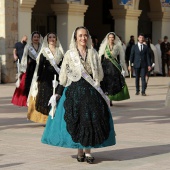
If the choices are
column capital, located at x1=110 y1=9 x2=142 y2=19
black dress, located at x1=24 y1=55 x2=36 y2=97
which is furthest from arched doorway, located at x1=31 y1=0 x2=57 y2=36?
black dress, located at x1=24 y1=55 x2=36 y2=97

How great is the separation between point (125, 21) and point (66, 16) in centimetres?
350

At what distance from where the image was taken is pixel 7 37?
19.8 meters

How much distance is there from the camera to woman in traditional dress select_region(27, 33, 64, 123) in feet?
33.6

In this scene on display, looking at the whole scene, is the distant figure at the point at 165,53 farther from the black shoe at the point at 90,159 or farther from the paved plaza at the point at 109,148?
the black shoe at the point at 90,159

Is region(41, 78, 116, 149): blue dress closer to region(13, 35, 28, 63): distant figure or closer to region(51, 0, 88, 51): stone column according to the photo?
region(13, 35, 28, 63): distant figure

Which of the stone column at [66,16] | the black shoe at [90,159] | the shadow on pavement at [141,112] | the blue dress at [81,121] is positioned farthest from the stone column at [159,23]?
the black shoe at [90,159]

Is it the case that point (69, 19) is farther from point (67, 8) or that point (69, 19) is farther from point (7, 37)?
point (7, 37)

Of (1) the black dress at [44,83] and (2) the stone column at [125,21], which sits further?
(2) the stone column at [125,21]

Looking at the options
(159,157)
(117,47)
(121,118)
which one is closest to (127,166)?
(159,157)

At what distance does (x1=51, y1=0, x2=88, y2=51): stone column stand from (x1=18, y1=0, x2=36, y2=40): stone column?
172 cm

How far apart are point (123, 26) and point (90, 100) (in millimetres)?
17546

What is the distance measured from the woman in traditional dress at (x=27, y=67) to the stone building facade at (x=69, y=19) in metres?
7.51

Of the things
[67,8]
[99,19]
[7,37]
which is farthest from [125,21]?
[7,37]

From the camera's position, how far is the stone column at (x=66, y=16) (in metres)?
22.0
